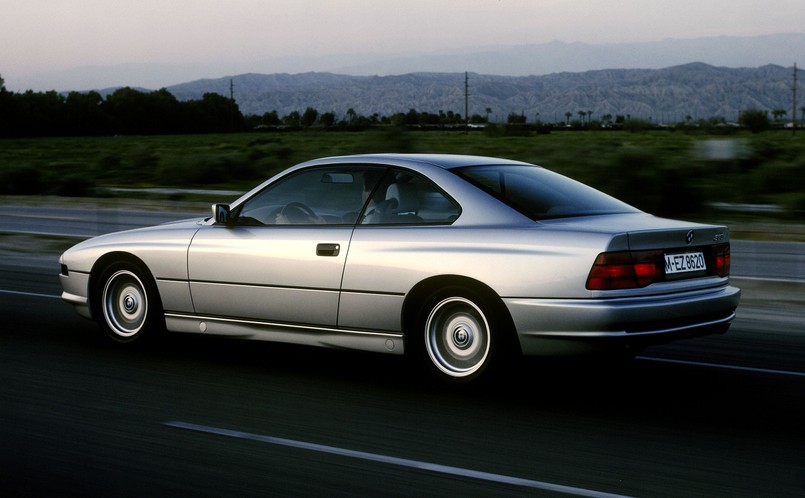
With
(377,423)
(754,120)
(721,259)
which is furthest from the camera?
(754,120)

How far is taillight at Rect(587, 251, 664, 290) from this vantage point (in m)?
6.21

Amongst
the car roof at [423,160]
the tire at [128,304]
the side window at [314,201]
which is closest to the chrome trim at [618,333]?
the car roof at [423,160]

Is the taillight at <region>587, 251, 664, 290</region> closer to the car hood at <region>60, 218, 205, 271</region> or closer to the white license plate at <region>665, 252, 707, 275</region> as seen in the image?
the white license plate at <region>665, 252, 707, 275</region>

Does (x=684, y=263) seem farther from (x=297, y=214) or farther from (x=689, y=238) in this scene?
(x=297, y=214)

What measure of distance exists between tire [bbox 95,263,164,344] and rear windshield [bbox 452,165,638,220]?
8.46 feet

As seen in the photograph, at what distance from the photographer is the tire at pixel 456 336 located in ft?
21.7

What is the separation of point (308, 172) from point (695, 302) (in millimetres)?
2812

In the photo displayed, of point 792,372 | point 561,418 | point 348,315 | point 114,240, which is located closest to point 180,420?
point 348,315

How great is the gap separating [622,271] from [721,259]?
3.65 feet

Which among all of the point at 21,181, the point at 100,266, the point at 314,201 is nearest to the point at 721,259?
the point at 314,201

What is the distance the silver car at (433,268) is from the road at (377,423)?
350 mm

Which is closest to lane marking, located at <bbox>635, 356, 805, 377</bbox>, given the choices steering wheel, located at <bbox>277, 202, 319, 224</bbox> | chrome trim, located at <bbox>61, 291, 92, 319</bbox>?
steering wheel, located at <bbox>277, 202, 319, 224</bbox>

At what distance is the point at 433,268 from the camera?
6.72m

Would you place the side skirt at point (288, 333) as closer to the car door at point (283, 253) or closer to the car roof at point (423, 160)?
the car door at point (283, 253)
